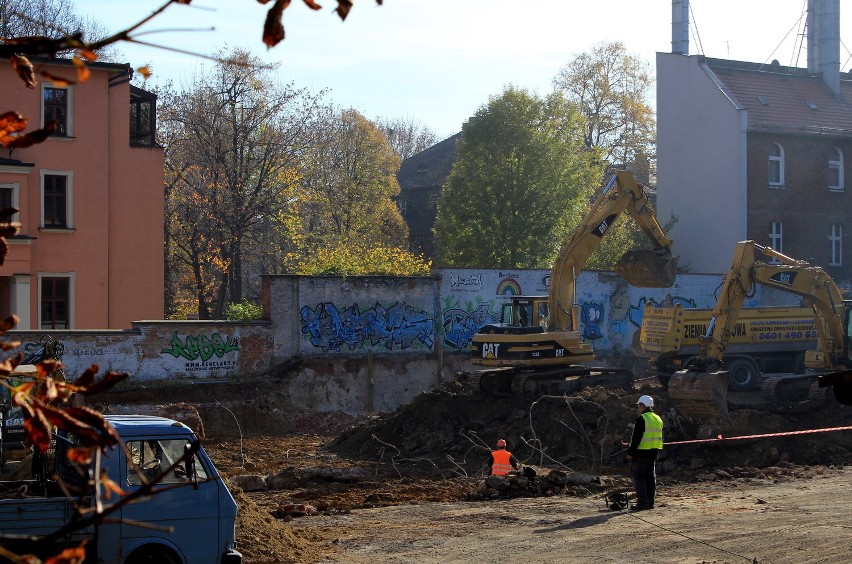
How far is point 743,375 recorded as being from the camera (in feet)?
89.9

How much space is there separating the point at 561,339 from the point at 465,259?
1998 cm

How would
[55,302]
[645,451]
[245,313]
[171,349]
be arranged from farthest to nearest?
[55,302] < [245,313] < [171,349] < [645,451]

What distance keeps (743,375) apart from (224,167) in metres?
25.5

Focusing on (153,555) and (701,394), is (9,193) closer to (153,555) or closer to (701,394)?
(701,394)

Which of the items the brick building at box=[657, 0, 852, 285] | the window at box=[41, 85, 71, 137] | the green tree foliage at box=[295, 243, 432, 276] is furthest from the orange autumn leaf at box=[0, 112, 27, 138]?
the brick building at box=[657, 0, 852, 285]

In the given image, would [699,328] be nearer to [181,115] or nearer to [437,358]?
[437,358]

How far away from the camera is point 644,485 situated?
15.4 meters

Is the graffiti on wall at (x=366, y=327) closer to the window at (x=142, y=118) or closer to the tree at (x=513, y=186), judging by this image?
the window at (x=142, y=118)

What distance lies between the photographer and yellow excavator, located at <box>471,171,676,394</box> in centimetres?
2520

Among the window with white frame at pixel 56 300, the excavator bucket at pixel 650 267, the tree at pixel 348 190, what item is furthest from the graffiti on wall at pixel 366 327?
the tree at pixel 348 190

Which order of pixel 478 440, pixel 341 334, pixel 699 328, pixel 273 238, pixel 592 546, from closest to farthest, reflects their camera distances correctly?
1. pixel 592 546
2. pixel 478 440
3. pixel 699 328
4. pixel 341 334
5. pixel 273 238

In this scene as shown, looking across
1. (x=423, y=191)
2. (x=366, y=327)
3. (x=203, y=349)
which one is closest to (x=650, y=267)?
(x=366, y=327)

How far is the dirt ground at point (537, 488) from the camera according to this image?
1312cm

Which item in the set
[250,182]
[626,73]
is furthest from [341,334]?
[626,73]
